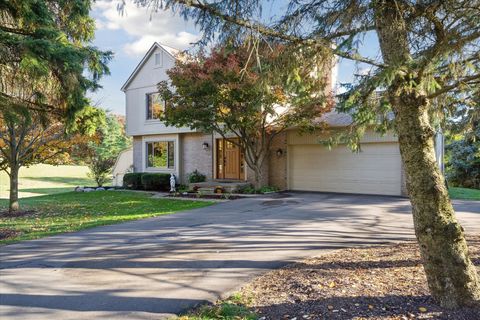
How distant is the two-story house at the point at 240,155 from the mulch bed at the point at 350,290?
9853 millimetres

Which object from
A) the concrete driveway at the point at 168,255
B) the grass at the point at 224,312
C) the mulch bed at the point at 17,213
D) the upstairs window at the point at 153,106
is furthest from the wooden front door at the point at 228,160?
the grass at the point at 224,312

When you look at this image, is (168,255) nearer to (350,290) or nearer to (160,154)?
(350,290)

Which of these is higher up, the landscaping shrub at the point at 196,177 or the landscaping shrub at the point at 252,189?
the landscaping shrub at the point at 196,177

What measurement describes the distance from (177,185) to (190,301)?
16.0 meters

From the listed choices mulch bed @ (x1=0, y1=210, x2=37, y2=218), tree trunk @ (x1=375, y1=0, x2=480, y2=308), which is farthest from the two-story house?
tree trunk @ (x1=375, y1=0, x2=480, y2=308)

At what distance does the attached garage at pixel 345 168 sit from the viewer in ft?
51.0

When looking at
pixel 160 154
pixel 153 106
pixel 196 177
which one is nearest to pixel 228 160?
pixel 196 177

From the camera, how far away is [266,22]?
5137 millimetres

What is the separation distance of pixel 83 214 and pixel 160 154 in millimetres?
9481

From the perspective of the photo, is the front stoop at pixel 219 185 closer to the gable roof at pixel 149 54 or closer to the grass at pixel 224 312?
the gable roof at pixel 149 54

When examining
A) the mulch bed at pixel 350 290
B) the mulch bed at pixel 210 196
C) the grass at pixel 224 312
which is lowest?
the grass at pixel 224 312

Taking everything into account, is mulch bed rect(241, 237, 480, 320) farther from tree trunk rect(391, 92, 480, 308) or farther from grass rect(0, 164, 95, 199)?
grass rect(0, 164, 95, 199)

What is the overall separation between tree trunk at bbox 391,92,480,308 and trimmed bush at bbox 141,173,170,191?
16.8 m

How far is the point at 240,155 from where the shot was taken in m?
18.7
